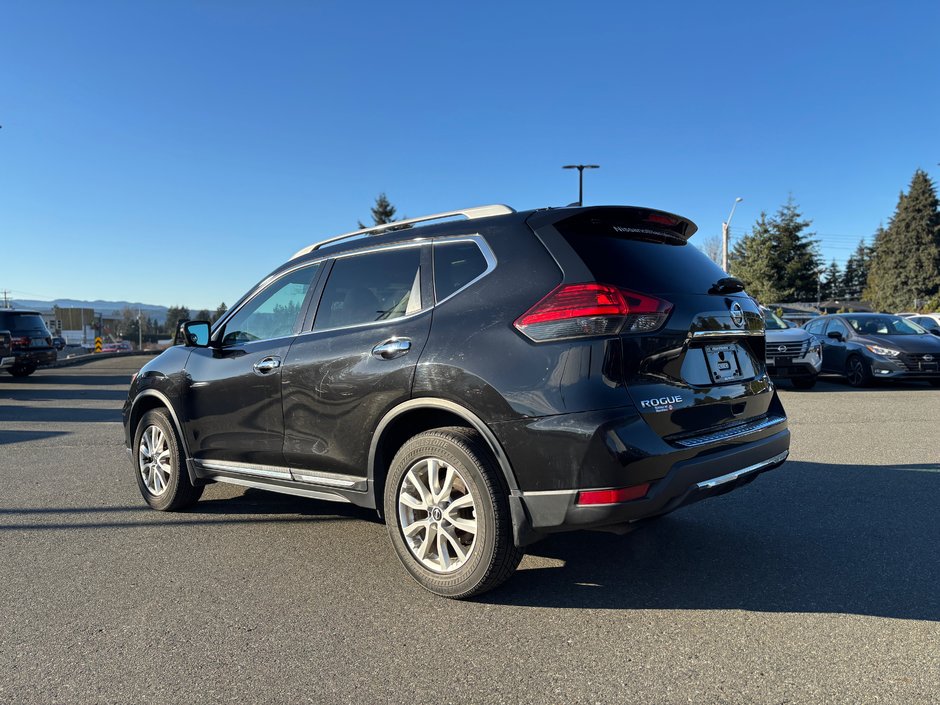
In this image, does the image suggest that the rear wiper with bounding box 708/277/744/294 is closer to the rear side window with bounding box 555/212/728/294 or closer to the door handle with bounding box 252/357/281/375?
the rear side window with bounding box 555/212/728/294

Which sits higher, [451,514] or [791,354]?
[791,354]

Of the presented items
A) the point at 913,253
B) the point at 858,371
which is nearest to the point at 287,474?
the point at 858,371

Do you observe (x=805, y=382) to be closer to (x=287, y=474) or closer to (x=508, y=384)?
(x=287, y=474)

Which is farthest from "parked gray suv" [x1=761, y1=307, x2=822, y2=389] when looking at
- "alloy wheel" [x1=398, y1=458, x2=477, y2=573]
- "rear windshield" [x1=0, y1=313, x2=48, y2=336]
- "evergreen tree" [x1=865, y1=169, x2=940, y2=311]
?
"evergreen tree" [x1=865, y1=169, x2=940, y2=311]

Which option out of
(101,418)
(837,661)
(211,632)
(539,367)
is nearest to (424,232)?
(539,367)

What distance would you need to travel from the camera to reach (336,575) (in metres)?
3.71

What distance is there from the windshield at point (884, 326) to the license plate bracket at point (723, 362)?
41.8 feet

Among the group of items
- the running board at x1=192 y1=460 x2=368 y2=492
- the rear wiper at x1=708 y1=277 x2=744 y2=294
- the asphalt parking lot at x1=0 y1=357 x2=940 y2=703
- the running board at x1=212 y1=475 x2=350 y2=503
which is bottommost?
the asphalt parking lot at x1=0 y1=357 x2=940 y2=703

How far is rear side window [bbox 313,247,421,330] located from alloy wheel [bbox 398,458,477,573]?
85cm

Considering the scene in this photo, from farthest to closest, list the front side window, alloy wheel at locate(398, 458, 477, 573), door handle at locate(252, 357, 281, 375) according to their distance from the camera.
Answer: the front side window
door handle at locate(252, 357, 281, 375)
alloy wheel at locate(398, 458, 477, 573)

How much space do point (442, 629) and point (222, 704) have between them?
0.95 metres

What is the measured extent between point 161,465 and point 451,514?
2.83 m

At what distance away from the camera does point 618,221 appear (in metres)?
3.49

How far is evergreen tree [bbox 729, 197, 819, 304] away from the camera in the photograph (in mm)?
53031
